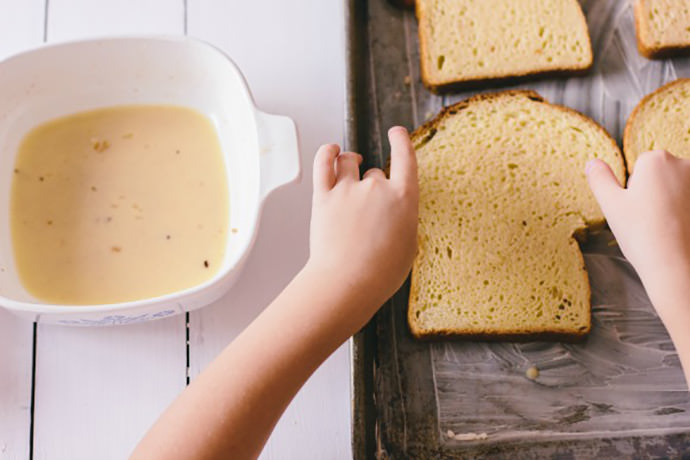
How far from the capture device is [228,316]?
0.93 m

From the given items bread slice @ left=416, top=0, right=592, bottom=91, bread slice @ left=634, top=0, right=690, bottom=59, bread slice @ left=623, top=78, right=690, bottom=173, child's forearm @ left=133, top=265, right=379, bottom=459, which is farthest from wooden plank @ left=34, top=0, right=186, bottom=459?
bread slice @ left=634, top=0, right=690, bottom=59

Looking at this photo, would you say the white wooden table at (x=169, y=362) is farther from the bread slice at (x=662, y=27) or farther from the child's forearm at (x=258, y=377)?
the bread slice at (x=662, y=27)

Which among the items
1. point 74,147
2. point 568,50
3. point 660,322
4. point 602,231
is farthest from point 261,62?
point 660,322

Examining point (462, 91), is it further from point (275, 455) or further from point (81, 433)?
point (81, 433)

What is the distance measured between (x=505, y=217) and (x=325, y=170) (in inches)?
9.6

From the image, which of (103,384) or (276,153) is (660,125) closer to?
(276,153)

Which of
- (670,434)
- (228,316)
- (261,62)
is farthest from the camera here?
(261,62)

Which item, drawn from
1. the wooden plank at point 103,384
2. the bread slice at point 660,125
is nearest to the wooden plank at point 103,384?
the wooden plank at point 103,384

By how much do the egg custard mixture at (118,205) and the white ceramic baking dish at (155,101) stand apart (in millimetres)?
14

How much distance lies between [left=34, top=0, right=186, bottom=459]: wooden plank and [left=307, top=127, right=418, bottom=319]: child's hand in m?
0.27

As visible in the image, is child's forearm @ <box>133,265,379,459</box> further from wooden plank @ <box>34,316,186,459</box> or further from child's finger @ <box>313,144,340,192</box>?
wooden plank @ <box>34,316,186,459</box>

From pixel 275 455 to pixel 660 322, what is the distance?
1.69 ft

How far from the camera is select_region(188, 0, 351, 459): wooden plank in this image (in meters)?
0.90

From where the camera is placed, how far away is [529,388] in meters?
0.84
